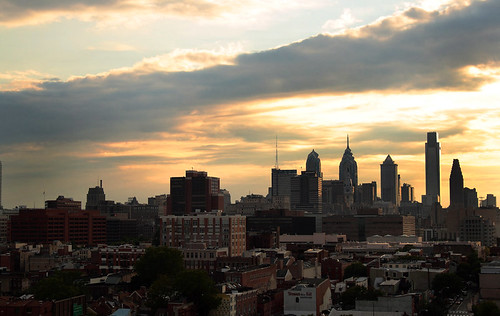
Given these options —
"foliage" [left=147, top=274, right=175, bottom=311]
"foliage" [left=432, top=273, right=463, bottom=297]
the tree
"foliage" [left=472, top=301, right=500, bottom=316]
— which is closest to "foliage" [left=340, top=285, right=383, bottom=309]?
"foliage" [left=472, top=301, right=500, bottom=316]

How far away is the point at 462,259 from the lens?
185250 millimetres

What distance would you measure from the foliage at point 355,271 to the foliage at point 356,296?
38047mm

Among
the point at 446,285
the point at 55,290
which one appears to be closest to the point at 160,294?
the point at 55,290

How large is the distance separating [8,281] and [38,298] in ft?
123

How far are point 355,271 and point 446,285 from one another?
98.2 feet

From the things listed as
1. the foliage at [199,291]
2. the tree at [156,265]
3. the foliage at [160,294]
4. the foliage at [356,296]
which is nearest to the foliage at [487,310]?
the foliage at [356,296]

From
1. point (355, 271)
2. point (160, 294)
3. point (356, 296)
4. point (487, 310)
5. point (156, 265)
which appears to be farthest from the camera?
point (355, 271)

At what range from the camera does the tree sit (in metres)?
150

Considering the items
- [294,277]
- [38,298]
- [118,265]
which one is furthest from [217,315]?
[118,265]

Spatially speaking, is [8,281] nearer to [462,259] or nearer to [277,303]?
[277,303]

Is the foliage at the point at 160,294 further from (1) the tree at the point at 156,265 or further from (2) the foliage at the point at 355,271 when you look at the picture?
(2) the foliage at the point at 355,271

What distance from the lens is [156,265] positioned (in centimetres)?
15288

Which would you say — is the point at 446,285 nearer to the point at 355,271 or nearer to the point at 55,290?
the point at 355,271

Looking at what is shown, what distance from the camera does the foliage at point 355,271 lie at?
16525 centimetres
